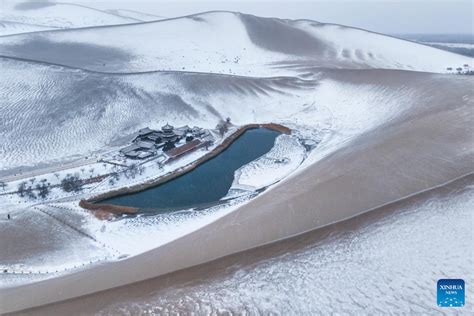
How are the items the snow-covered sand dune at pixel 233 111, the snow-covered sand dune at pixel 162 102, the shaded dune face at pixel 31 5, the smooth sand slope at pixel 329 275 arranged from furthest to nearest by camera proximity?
the shaded dune face at pixel 31 5 → the snow-covered sand dune at pixel 162 102 → the snow-covered sand dune at pixel 233 111 → the smooth sand slope at pixel 329 275

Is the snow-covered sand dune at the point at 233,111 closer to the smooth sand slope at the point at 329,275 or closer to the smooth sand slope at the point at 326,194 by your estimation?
the smooth sand slope at the point at 326,194

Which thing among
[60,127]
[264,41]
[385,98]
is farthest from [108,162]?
[264,41]

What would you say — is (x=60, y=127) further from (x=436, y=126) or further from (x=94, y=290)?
(x=436, y=126)

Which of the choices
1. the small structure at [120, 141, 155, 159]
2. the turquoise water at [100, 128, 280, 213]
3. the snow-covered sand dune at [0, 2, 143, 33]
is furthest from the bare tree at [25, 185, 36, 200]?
the snow-covered sand dune at [0, 2, 143, 33]

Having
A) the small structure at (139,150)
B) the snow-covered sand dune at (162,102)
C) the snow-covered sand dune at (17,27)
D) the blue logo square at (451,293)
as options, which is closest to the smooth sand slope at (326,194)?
the snow-covered sand dune at (162,102)

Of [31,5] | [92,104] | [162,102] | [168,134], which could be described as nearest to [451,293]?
[168,134]
